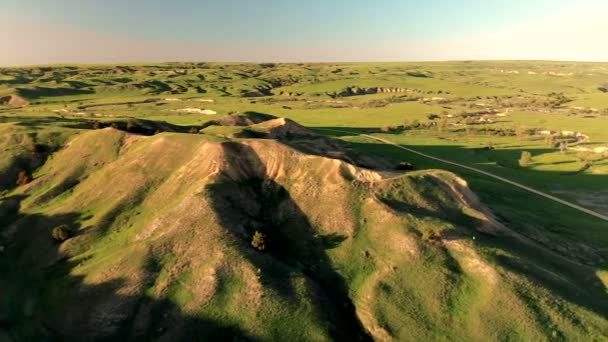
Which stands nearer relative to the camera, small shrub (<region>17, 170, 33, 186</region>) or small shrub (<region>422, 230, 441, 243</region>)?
small shrub (<region>422, 230, 441, 243</region>)

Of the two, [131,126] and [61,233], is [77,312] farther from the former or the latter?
[131,126]

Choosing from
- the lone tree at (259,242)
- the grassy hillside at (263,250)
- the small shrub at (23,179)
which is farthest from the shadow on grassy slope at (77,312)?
the small shrub at (23,179)

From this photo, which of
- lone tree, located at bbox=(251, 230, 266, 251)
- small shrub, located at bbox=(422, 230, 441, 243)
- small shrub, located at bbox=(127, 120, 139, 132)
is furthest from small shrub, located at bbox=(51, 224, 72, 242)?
small shrub, located at bbox=(422, 230, 441, 243)

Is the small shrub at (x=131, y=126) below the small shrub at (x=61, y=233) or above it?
above

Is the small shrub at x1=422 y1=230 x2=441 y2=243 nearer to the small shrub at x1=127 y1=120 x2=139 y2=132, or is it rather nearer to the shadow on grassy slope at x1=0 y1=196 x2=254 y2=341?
the shadow on grassy slope at x1=0 y1=196 x2=254 y2=341

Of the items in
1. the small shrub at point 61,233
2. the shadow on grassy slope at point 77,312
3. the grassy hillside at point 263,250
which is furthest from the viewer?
the small shrub at point 61,233

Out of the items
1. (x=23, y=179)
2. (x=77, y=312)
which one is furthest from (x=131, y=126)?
(x=77, y=312)

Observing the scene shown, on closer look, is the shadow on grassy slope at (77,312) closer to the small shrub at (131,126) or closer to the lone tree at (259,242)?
the lone tree at (259,242)

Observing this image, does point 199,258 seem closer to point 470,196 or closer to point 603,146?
point 470,196
